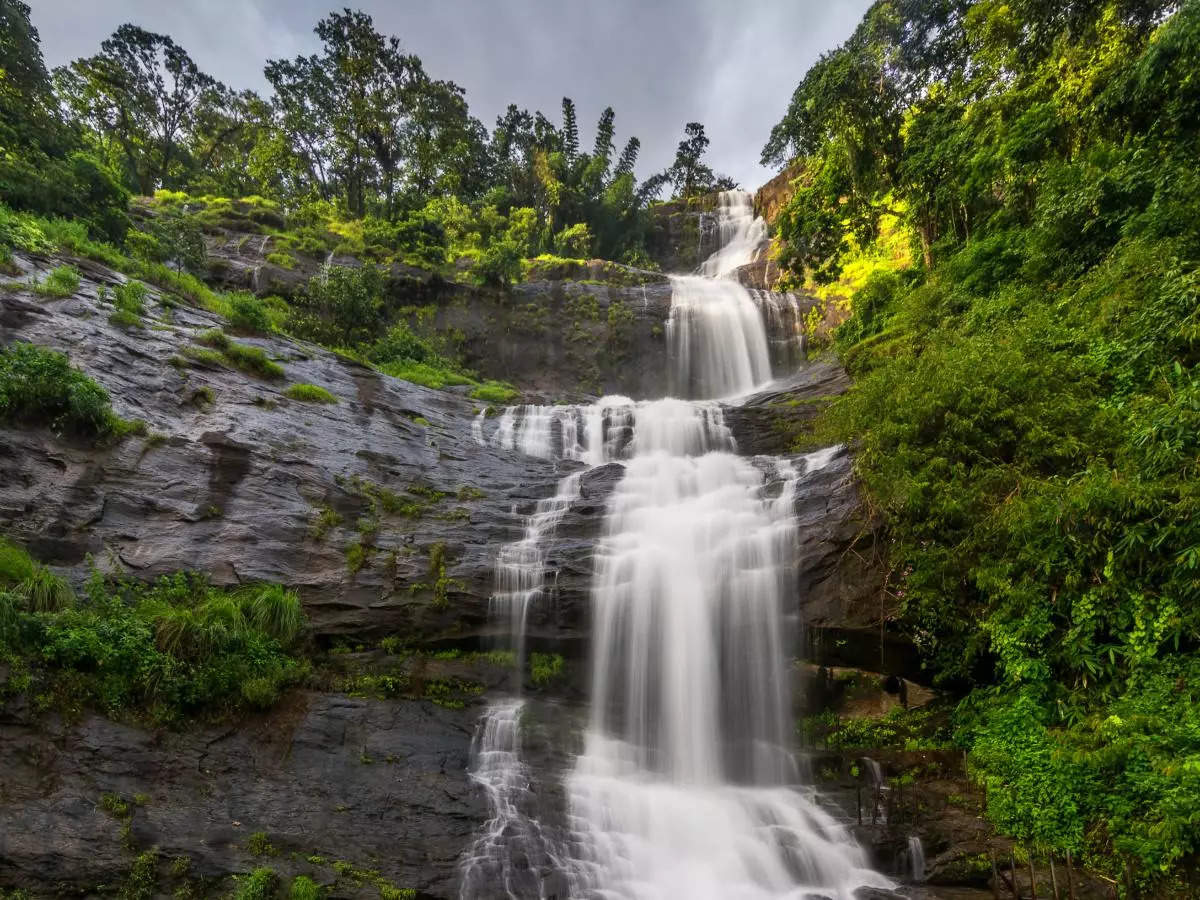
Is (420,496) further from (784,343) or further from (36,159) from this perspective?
(784,343)

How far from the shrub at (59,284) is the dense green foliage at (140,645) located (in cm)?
644

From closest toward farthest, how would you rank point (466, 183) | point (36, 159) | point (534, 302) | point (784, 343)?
1. point (36, 159)
2. point (784, 343)
3. point (534, 302)
4. point (466, 183)

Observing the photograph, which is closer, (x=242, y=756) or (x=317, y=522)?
(x=242, y=756)

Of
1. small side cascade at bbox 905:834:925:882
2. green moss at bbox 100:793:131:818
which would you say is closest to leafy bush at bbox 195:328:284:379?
green moss at bbox 100:793:131:818

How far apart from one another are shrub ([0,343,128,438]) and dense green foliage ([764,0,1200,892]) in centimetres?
1126

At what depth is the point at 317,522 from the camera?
9.28 m

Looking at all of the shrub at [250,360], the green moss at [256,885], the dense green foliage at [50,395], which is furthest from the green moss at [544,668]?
the shrub at [250,360]

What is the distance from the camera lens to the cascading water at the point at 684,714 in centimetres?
620

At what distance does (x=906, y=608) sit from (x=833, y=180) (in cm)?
1089

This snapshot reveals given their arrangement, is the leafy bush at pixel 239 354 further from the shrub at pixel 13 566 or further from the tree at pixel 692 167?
the tree at pixel 692 167

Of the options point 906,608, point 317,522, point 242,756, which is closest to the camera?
point 242,756

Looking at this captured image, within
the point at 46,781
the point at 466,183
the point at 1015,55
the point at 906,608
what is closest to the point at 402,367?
the point at 46,781

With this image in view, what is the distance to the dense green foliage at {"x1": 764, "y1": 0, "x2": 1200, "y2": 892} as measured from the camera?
5.51 meters

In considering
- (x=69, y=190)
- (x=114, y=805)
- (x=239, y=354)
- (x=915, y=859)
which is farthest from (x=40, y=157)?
(x=915, y=859)
